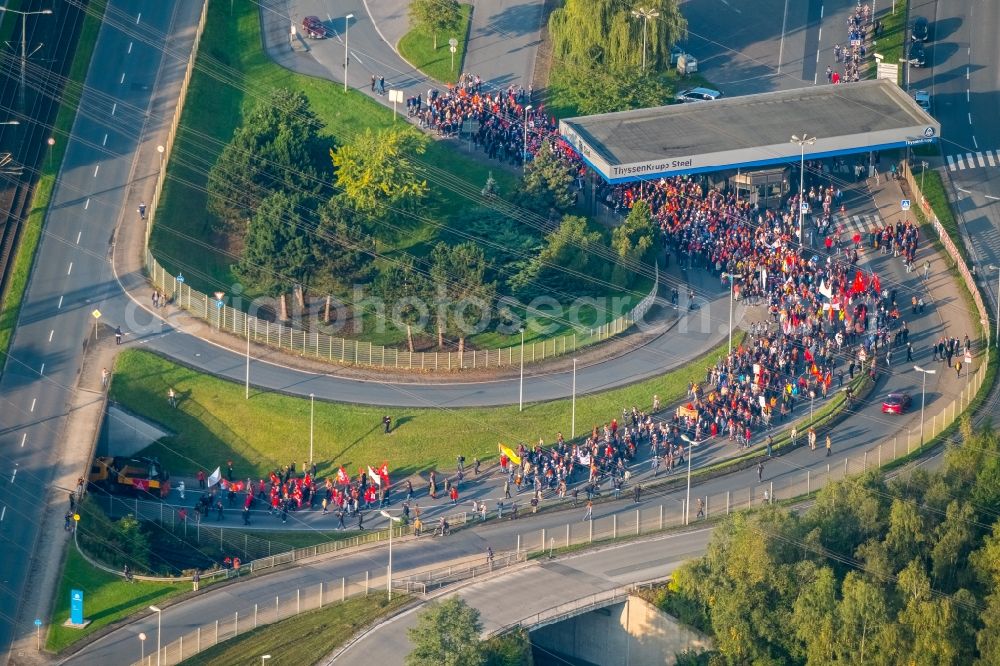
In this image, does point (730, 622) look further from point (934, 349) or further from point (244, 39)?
point (244, 39)

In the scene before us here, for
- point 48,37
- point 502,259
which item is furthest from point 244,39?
point 502,259

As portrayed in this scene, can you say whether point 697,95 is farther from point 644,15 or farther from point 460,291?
point 460,291

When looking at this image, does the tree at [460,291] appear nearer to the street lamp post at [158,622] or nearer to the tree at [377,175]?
the tree at [377,175]

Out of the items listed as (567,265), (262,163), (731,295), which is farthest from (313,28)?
(731,295)

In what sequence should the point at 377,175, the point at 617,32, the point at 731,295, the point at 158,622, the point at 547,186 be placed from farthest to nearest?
the point at 617,32, the point at 547,186, the point at 377,175, the point at 731,295, the point at 158,622

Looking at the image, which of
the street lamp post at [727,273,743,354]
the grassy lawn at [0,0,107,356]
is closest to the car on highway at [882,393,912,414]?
the street lamp post at [727,273,743,354]

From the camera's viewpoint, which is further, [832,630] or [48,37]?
[48,37]
